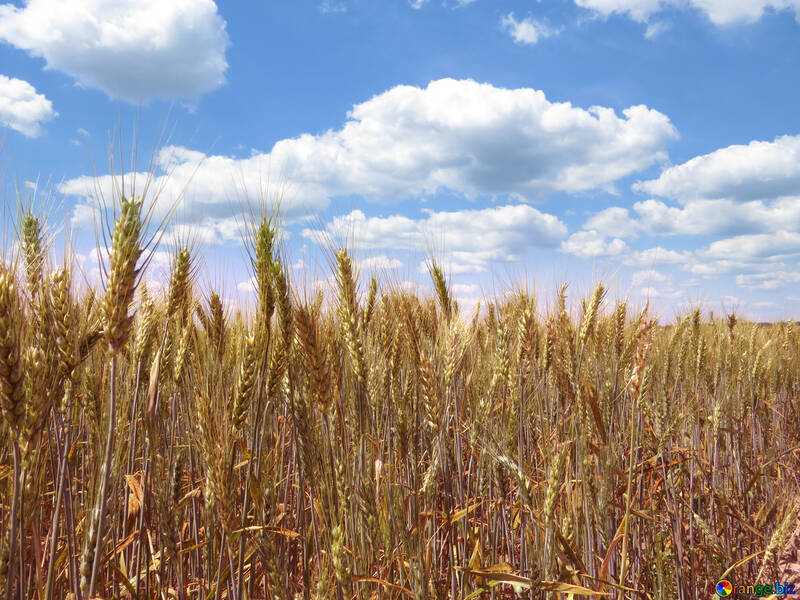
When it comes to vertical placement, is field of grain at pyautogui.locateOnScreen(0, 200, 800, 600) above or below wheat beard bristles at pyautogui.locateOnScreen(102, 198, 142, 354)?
below

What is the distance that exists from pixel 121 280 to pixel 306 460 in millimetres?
965

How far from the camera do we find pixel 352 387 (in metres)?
2.59

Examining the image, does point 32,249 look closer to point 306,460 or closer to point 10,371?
point 10,371

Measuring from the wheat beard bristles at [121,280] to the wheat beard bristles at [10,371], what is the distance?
0.66 ft

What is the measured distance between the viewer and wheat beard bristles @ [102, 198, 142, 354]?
55.0 inches

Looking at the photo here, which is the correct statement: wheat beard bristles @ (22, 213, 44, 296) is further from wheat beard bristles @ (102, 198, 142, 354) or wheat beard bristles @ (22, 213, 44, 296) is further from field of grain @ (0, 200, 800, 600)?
wheat beard bristles @ (102, 198, 142, 354)

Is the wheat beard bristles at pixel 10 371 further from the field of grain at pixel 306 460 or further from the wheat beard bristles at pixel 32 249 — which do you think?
the wheat beard bristles at pixel 32 249

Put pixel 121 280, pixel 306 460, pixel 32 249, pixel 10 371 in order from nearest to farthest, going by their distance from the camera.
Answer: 1. pixel 10 371
2. pixel 121 280
3. pixel 306 460
4. pixel 32 249

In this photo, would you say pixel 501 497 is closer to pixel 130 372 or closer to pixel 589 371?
pixel 589 371

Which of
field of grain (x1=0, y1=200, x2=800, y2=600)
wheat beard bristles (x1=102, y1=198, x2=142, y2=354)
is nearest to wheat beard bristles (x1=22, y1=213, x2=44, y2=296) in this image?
field of grain (x1=0, y1=200, x2=800, y2=600)

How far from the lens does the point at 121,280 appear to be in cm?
142

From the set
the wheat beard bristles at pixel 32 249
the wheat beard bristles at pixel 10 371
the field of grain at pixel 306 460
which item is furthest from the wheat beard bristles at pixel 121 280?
the wheat beard bristles at pixel 32 249

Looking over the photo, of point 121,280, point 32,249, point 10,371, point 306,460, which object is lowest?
point 306,460

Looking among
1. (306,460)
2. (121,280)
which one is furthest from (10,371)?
(306,460)
